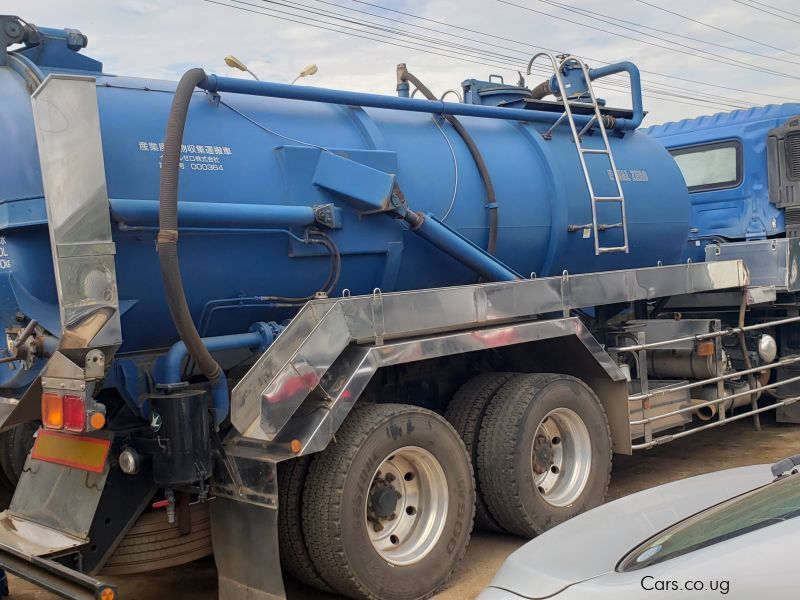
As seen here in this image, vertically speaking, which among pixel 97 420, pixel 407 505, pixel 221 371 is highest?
pixel 221 371

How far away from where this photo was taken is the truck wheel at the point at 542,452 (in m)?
4.84

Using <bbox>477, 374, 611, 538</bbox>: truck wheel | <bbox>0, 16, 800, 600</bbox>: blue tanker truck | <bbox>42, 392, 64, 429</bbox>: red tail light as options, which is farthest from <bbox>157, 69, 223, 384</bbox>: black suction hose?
<bbox>477, 374, 611, 538</bbox>: truck wheel

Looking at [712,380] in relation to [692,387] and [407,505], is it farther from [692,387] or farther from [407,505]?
[407,505]

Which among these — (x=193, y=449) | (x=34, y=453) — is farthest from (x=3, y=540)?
(x=193, y=449)

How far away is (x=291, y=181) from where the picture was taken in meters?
4.48

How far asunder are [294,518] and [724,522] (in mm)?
2081

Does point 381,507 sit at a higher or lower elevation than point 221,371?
lower

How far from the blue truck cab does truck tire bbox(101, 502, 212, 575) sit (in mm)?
5382

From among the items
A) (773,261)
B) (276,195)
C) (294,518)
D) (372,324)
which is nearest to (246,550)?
(294,518)

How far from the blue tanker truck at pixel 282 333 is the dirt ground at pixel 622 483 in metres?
0.25

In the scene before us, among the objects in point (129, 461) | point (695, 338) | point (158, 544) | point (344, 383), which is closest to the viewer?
point (129, 461)

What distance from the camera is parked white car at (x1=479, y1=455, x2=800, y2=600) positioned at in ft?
7.41

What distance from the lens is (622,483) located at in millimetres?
6496

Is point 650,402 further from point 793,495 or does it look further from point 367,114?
point 793,495
